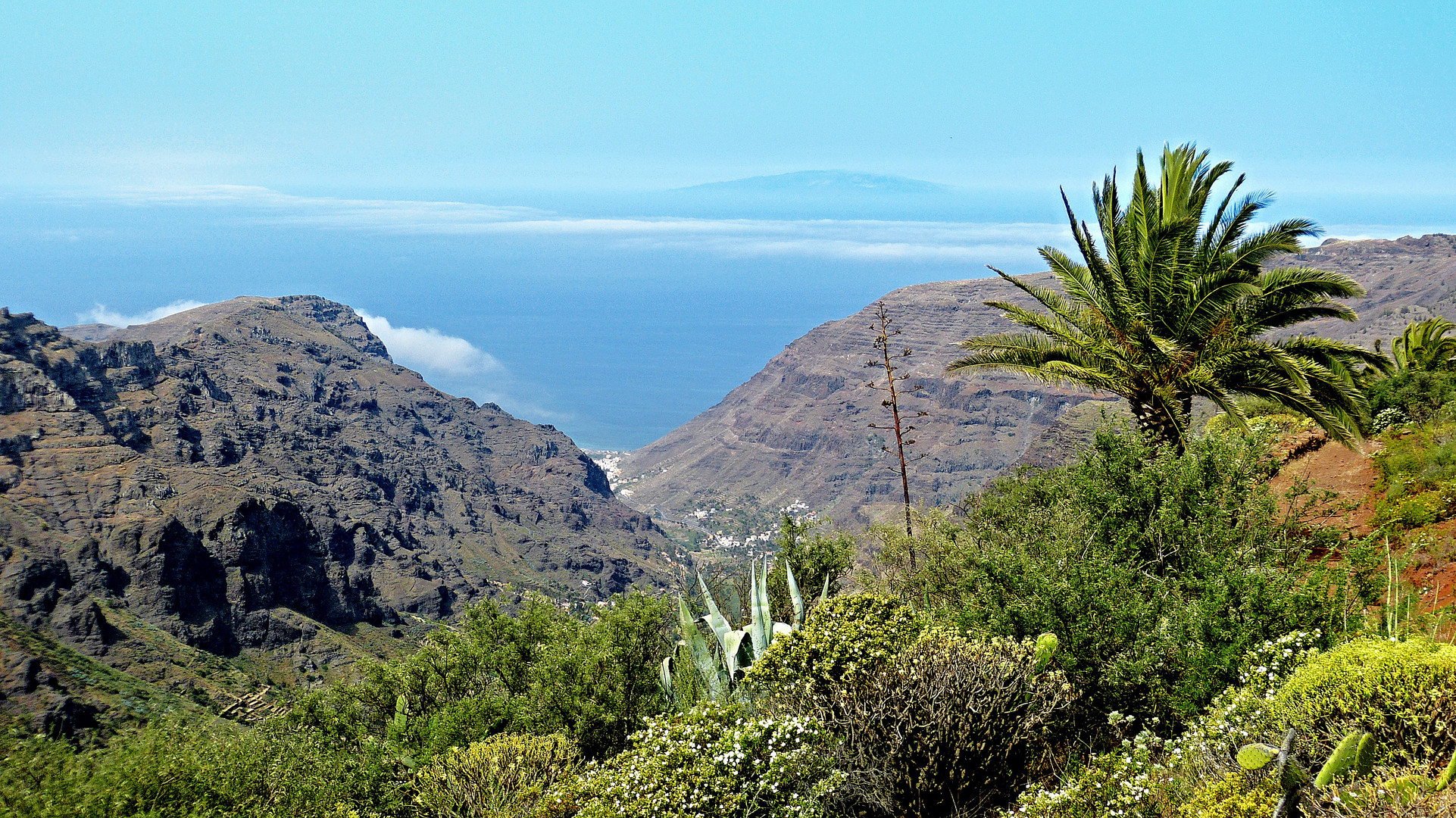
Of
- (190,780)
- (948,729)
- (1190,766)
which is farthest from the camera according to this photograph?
(190,780)

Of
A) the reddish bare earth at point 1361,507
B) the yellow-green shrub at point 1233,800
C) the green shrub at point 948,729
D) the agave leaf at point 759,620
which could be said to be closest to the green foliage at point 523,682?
the agave leaf at point 759,620

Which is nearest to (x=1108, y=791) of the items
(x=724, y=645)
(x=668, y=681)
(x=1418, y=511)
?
(x=724, y=645)

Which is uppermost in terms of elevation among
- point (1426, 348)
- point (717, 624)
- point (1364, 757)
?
point (1426, 348)

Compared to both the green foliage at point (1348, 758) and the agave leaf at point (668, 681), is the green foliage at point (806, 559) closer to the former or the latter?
the agave leaf at point (668, 681)

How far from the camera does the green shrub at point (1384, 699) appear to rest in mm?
5742

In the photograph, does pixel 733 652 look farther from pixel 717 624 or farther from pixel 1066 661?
→ pixel 1066 661

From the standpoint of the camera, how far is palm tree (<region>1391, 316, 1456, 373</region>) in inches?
801

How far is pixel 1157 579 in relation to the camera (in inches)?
386

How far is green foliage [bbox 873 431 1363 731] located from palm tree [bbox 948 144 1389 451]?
1280mm

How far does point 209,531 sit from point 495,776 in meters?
115

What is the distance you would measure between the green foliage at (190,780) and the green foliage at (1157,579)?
7733 mm

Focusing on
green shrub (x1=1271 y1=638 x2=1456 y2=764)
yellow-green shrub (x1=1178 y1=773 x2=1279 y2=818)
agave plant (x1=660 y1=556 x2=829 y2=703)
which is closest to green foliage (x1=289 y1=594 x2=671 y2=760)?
agave plant (x1=660 y1=556 x2=829 y2=703)

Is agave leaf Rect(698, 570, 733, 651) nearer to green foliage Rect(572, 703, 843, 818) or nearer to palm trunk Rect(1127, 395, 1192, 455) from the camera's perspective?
green foliage Rect(572, 703, 843, 818)

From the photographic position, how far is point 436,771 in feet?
33.8
